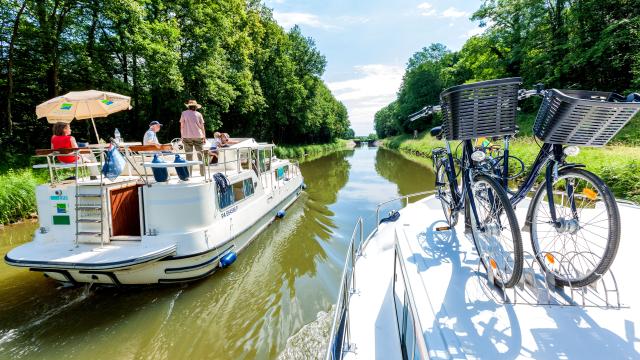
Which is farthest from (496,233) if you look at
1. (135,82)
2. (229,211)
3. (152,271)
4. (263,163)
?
(135,82)

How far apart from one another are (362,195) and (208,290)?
9.42 meters

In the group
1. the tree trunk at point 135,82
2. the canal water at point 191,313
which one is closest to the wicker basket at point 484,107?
the canal water at point 191,313

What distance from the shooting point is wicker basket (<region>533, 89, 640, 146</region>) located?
2211 millimetres

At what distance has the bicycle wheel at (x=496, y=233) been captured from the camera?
7.85 feet

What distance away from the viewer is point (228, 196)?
775 centimetres

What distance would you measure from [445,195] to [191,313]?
477 centimetres

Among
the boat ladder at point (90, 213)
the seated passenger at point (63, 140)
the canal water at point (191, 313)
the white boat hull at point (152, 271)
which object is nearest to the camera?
the canal water at point (191, 313)

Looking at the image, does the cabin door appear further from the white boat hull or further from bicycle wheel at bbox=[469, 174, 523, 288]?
bicycle wheel at bbox=[469, 174, 523, 288]

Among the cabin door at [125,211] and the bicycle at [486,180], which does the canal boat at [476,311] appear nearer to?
the bicycle at [486,180]

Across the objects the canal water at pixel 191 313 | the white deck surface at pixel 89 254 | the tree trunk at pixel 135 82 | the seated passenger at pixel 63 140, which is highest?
the tree trunk at pixel 135 82

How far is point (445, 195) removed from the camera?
15.4ft

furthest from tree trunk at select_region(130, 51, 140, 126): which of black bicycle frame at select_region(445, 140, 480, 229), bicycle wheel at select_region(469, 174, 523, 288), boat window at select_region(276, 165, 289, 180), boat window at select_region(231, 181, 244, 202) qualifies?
bicycle wheel at select_region(469, 174, 523, 288)

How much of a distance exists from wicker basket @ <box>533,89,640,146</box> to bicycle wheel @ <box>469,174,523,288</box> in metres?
0.61

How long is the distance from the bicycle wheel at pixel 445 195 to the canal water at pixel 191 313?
8.46 ft
